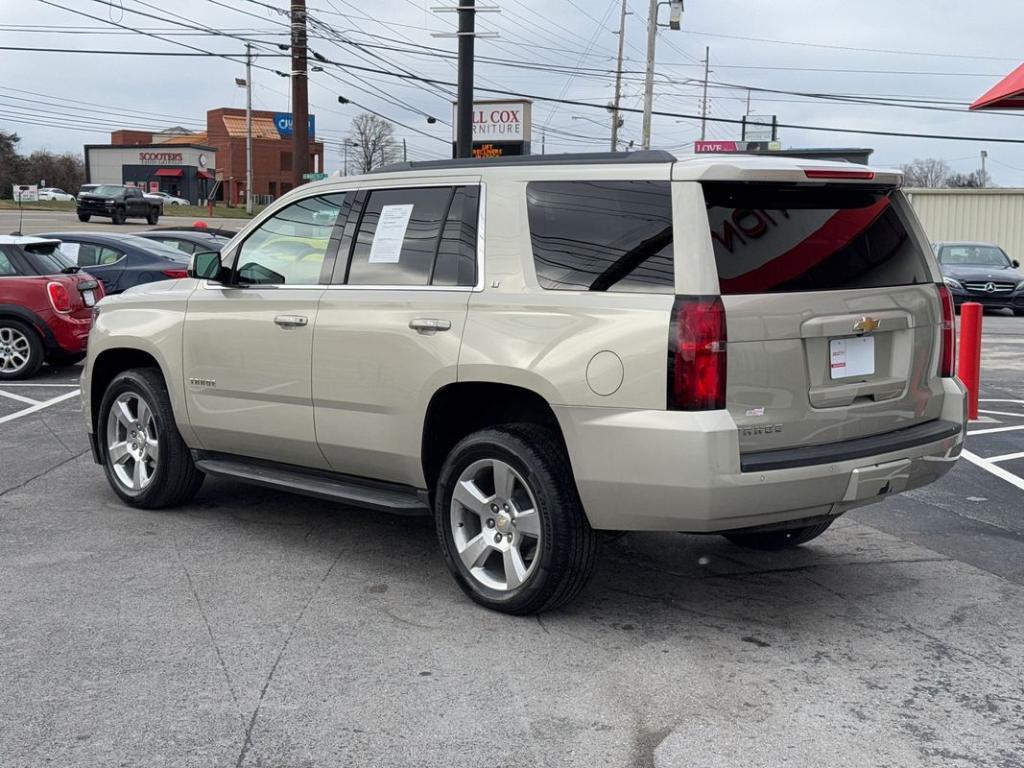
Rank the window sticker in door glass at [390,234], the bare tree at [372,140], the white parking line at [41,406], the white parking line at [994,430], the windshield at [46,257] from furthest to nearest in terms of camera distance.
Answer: the bare tree at [372,140], the windshield at [46,257], the white parking line at [41,406], the white parking line at [994,430], the window sticker in door glass at [390,234]

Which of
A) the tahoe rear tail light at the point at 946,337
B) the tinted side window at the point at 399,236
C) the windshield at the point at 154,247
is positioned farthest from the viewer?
the windshield at the point at 154,247

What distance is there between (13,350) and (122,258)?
2.69 m

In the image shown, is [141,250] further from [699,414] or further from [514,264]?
[699,414]

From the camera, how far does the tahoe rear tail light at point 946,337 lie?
532 cm

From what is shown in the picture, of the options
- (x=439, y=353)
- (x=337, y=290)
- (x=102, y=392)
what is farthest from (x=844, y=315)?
(x=102, y=392)

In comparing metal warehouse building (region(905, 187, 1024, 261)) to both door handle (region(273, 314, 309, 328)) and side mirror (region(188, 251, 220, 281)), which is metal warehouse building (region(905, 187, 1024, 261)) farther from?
door handle (region(273, 314, 309, 328))

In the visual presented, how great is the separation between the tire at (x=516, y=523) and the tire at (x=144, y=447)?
6.99 feet

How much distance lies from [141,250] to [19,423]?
223 inches

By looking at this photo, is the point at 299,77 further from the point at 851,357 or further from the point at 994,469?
the point at 851,357

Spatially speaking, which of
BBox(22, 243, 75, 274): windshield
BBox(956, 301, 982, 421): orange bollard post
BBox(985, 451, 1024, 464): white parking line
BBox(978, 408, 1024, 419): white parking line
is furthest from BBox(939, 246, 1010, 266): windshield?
BBox(22, 243, 75, 274): windshield

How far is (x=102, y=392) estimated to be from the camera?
7.35 m

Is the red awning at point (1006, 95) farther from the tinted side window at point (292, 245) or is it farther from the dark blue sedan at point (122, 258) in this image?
the dark blue sedan at point (122, 258)

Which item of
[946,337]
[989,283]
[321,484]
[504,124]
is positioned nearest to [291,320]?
[321,484]

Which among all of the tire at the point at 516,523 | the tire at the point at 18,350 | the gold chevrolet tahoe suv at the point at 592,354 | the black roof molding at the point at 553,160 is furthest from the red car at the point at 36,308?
the tire at the point at 516,523
